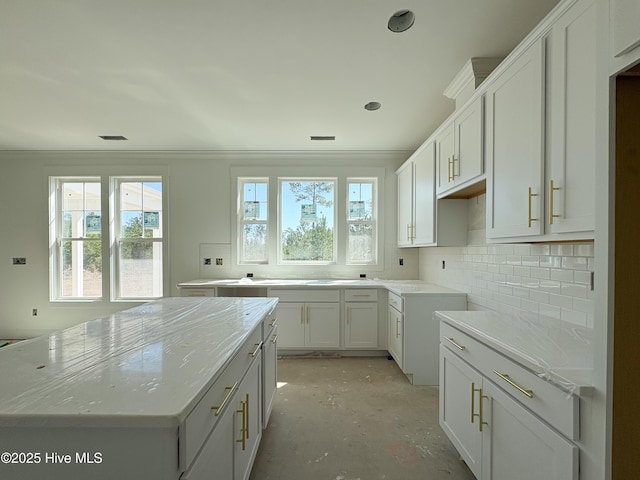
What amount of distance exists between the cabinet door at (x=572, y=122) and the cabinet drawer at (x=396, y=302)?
5.51 ft

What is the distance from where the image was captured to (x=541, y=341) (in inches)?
51.2

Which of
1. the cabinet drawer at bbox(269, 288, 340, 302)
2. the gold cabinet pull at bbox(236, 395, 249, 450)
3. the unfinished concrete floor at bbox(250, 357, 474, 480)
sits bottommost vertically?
the unfinished concrete floor at bbox(250, 357, 474, 480)

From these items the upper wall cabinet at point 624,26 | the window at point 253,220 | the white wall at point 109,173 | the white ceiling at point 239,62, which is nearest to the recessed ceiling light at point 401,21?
the white ceiling at point 239,62

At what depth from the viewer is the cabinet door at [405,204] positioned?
3441 mm

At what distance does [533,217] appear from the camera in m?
1.44

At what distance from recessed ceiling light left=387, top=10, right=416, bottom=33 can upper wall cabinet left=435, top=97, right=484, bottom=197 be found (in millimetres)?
668

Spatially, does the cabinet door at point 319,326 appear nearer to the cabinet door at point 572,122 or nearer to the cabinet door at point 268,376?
the cabinet door at point 268,376

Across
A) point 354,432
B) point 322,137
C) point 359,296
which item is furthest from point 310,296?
point 322,137

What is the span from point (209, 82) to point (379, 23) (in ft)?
4.71

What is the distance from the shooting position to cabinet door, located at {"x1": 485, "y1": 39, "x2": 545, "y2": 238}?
4.61 feet

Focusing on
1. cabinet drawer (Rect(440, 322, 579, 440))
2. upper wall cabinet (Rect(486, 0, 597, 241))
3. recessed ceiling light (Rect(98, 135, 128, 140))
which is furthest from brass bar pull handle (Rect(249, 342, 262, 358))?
recessed ceiling light (Rect(98, 135, 128, 140))

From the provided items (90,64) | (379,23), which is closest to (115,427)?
(379,23)

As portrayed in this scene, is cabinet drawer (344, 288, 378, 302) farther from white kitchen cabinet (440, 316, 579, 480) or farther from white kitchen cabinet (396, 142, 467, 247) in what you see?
white kitchen cabinet (440, 316, 579, 480)

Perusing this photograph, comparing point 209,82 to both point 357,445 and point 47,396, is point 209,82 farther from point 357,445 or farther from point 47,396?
point 357,445
